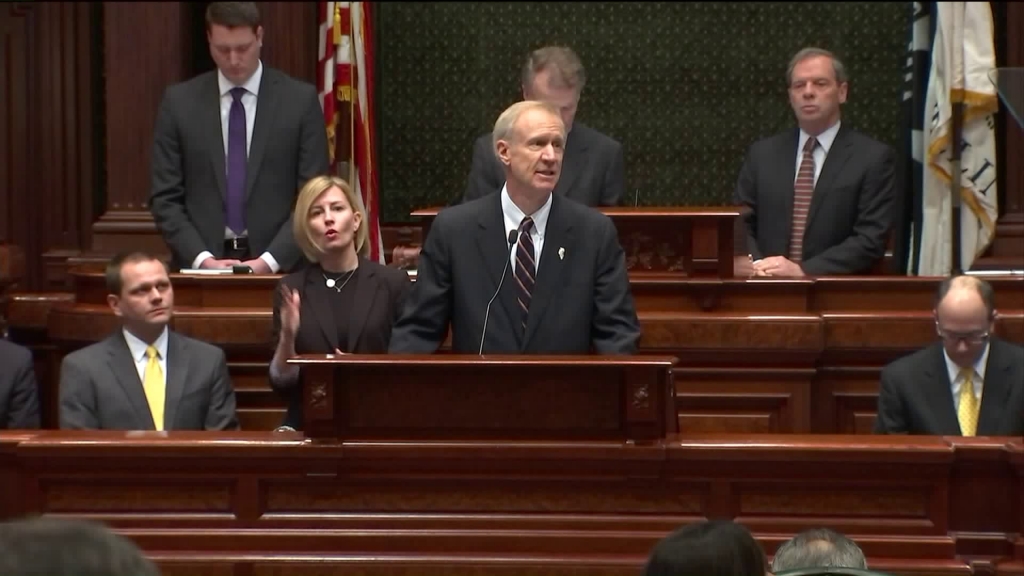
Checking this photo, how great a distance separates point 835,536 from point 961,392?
1953 mm

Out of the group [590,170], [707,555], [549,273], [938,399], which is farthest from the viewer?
[590,170]

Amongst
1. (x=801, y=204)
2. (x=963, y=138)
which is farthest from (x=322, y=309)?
(x=963, y=138)

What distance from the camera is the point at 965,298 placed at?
197 inches

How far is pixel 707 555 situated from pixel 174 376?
3.36 m

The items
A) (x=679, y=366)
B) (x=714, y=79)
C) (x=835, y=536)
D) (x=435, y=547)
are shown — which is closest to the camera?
(x=835, y=536)

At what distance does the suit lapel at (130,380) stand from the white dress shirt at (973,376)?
2376 millimetres

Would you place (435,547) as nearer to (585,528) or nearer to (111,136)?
(585,528)

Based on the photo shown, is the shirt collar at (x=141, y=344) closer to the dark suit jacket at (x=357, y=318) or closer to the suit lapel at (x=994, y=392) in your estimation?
the dark suit jacket at (x=357, y=318)

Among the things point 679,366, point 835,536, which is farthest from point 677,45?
point 835,536

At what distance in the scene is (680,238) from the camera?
5.70 m

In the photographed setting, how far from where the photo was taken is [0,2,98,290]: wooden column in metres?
8.09

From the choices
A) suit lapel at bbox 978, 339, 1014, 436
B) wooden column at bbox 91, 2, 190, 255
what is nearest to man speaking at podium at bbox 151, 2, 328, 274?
wooden column at bbox 91, 2, 190, 255

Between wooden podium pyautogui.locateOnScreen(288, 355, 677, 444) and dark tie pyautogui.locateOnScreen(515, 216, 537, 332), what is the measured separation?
1.45 ft

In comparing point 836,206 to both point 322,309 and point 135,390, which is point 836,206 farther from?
point 135,390
